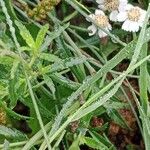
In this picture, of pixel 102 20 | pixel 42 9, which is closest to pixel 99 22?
pixel 102 20

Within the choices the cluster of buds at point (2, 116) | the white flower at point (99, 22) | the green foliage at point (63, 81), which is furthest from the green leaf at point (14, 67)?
the white flower at point (99, 22)

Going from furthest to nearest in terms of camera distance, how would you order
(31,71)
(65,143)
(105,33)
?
(105,33)
(65,143)
(31,71)

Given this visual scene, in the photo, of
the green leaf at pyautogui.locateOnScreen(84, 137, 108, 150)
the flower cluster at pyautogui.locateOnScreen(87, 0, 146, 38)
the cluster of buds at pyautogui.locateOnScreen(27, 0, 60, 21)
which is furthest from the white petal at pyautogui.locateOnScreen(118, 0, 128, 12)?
the green leaf at pyautogui.locateOnScreen(84, 137, 108, 150)

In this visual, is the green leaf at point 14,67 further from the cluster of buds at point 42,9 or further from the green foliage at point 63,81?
the cluster of buds at point 42,9

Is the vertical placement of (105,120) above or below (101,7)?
below

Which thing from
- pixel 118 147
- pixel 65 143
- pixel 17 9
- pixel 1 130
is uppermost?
pixel 17 9

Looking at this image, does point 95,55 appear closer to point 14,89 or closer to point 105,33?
point 105,33

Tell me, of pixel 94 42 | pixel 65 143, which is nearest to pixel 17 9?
pixel 94 42
